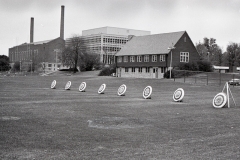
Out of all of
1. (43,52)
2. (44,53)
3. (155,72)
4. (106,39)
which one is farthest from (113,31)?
(155,72)

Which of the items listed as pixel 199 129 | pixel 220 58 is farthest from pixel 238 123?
pixel 220 58

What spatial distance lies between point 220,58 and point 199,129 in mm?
105317

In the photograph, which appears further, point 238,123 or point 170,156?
point 238,123

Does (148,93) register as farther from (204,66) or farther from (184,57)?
(184,57)

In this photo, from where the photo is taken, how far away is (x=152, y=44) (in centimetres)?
7162

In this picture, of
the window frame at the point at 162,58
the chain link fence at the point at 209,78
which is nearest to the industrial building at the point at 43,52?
the window frame at the point at 162,58

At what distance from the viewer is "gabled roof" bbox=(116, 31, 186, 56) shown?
67312 millimetres

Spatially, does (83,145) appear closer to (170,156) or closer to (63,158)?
(63,158)

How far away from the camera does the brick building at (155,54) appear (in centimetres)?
6644

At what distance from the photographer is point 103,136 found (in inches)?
427

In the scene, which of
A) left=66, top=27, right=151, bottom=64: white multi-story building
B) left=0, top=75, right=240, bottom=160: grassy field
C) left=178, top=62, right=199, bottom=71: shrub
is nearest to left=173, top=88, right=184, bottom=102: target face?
left=0, top=75, right=240, bottom=160: grassy field

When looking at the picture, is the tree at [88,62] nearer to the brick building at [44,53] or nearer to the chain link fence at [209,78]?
the brick building at [44,53]

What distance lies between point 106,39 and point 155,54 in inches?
2601

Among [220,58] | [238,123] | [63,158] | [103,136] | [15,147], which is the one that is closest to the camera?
[63,158]
